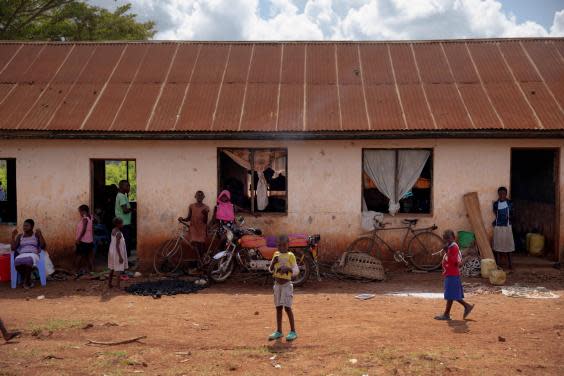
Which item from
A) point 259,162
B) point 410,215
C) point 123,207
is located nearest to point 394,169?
point 410,215

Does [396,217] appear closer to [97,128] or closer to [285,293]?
[285,293]

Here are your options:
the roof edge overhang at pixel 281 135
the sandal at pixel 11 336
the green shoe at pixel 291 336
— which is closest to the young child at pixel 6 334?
the sandal at pixel 11 336

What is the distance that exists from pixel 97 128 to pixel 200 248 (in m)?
3.07

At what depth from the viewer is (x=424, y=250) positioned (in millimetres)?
11078

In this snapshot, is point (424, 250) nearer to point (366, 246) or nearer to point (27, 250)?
point (366, 246)

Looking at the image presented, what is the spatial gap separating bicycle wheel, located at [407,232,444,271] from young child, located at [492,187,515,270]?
1058 millimetres

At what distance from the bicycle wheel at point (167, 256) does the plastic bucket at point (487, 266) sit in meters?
5.76

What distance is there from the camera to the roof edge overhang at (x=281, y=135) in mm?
10508

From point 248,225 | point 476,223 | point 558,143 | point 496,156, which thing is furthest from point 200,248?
point 558,143

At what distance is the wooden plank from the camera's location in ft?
34.7

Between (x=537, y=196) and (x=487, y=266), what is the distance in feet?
11.3

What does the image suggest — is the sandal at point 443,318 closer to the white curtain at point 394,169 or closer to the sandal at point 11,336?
the white curtain at point 394,169

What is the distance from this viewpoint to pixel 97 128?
10867 millimetres

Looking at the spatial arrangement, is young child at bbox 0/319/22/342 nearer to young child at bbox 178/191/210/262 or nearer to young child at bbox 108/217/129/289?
young child at bbox 108/217/129/289
